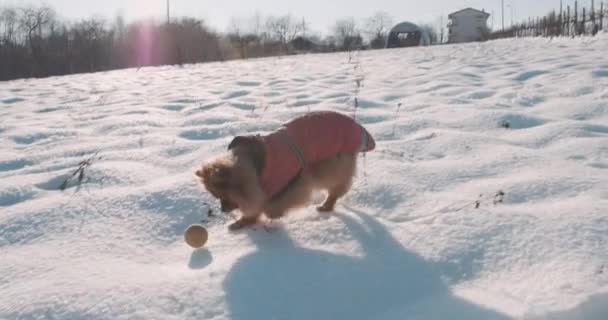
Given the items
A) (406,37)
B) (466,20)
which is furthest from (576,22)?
(466,20)

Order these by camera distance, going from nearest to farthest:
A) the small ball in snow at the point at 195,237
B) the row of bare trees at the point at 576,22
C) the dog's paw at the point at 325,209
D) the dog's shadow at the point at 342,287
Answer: the dog's shadow at the point at 342,287, the small ball in snow at the point at 195,237, the dog's paw at the point at 325,209, the row of bare trees at the point at 576,22

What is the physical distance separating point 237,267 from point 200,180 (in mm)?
697

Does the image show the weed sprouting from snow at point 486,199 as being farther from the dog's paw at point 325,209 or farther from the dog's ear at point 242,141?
the dog's ear at point 242,141

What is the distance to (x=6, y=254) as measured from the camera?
2021 millimetres

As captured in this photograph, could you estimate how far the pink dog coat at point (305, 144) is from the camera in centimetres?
238

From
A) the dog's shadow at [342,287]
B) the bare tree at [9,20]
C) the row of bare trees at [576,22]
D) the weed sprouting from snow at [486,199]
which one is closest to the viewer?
the dog's shadow at [342,287]

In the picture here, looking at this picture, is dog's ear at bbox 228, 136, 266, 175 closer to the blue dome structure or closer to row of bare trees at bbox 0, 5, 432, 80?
row of bare trees at bbox 0, 5, 432, 80

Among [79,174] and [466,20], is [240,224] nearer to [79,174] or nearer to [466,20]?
[79,174]

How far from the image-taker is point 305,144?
2.51 meters

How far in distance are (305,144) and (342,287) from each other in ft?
3.42

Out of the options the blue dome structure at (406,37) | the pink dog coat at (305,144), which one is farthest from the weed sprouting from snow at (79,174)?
the blue dome structure at (406,37)

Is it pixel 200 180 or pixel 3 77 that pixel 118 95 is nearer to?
pixel 200 180

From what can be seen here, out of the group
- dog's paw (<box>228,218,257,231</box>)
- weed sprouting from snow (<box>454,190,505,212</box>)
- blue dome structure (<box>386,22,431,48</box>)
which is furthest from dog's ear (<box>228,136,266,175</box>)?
blue dome structure (<box>386,22,431,48</box>)

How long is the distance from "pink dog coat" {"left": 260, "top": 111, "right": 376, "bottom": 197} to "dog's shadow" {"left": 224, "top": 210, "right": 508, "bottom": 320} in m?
0.48
